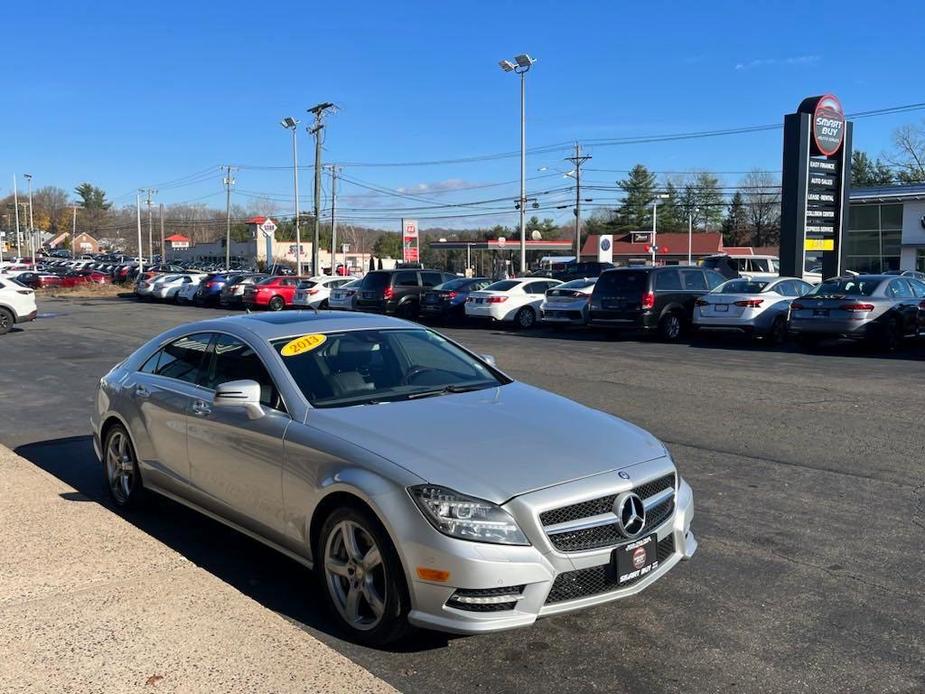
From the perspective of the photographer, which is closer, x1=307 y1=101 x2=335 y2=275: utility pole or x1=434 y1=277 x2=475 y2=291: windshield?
x1=434 y1=277 x2=475 y2=291: windshield

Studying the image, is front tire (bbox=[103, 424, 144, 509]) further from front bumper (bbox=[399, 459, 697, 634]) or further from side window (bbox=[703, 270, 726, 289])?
side window (bbox=[703, 270, 726, 289])

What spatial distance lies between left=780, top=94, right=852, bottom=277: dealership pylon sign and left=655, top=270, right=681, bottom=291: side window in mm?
5631

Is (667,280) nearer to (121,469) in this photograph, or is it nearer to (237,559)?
(121,469)

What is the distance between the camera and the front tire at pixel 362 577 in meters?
3.66

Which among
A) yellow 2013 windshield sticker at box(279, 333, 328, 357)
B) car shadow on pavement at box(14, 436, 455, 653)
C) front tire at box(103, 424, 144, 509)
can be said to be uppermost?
yellow 2013 windshield sticker at box(279, 333, 328, 357)

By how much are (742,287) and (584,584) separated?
16.2 meters

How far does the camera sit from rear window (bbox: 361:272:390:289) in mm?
27753

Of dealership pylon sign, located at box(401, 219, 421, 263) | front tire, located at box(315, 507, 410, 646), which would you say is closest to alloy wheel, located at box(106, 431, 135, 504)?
front tire, located at box(315, 507, 410, 646)

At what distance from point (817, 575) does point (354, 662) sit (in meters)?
2.65

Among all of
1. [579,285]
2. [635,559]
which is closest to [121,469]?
[635,559]

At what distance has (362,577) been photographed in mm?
3838

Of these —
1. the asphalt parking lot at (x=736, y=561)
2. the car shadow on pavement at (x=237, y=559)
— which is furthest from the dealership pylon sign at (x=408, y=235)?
the car shadow on pavement at (x=237, y=559)

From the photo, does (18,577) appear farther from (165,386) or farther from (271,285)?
(271,285)

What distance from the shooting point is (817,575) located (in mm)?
4648
